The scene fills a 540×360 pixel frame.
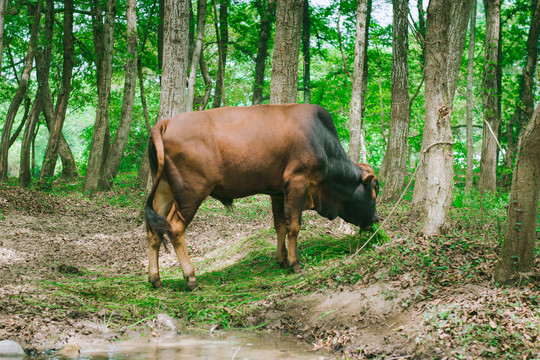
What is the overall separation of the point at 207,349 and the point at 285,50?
19.0 feet

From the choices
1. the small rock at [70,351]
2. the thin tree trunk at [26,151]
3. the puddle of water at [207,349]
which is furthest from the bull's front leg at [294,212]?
the thin tree trunk at [26,151]

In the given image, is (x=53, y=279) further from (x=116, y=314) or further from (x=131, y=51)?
(x=131, y=51)

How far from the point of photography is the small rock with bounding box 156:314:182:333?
16.9 feet

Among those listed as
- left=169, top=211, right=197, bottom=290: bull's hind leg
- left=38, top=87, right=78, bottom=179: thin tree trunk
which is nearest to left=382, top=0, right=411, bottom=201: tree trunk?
left=169, top=211, right=197, bottom=290: bull's hind leg

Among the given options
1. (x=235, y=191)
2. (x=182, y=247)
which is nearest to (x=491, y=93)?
(x=235, y=191)

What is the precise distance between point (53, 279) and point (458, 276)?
4692 mm

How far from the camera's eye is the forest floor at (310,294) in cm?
438

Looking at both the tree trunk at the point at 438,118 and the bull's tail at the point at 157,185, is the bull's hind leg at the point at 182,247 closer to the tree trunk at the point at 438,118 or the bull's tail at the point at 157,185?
the bull's tail at the point at 157,185

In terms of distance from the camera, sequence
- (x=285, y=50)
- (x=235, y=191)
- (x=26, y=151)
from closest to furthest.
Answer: (x=235, y=191), (x=285, y=50), (x=26, y=151)

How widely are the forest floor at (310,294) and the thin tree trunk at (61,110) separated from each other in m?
8.38

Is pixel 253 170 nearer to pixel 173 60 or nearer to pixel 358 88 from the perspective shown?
pixel 358 88

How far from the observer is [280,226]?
7324 millimetres

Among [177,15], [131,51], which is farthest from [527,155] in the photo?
[131,51]

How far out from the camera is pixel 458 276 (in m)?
5.20
